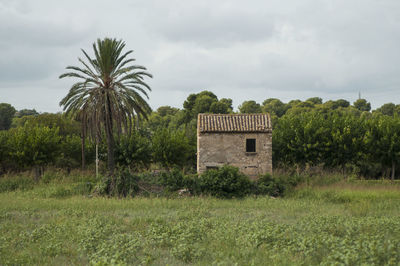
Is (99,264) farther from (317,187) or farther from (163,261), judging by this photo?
(317,187)

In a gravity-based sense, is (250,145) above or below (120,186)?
above

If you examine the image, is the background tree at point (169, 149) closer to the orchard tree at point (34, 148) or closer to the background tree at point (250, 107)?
the orchard tree at point (34, 148)

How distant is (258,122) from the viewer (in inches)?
891

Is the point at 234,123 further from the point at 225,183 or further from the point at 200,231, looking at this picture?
the point at 200,231

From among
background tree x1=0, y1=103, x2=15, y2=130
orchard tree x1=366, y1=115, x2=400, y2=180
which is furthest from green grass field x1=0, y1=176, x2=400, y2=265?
background tree x1=0, y1=103, x2=15, y2=130

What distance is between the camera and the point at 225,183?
18938 mm

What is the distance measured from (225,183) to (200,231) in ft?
27.4

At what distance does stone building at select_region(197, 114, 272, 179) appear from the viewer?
21.9 m

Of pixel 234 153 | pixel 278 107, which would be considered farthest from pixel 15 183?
pixel 278 107

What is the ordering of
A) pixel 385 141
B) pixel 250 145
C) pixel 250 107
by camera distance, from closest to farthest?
pixel 250 145 < pixel 385 141 < pixel 250 107

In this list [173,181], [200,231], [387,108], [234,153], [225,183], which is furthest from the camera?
[387,108]

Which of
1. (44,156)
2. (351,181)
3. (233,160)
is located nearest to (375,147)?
(351,181)

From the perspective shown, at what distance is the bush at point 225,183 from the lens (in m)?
19.2

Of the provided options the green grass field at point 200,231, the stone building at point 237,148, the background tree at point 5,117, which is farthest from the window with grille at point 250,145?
the background tree at point 5,117
